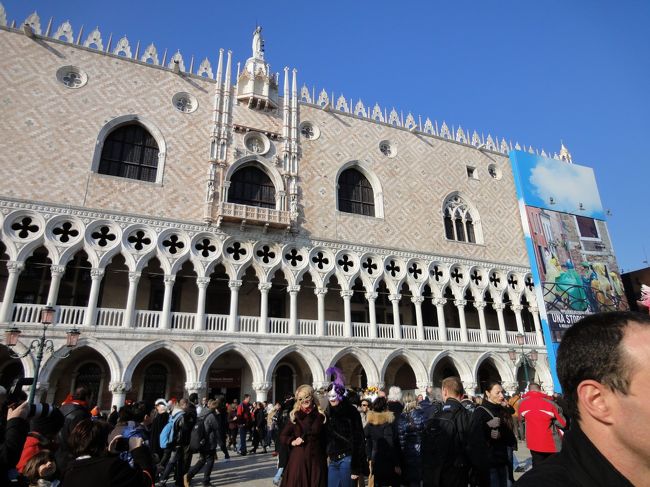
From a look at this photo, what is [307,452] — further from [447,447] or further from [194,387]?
[194,387]

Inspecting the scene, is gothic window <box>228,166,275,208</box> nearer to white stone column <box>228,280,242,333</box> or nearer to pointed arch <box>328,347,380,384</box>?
white stone column <box>228,280,242,333</box>

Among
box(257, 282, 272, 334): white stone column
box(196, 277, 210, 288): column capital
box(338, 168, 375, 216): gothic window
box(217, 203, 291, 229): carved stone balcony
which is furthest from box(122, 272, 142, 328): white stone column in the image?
box(338, 168, 375, 216): gothic window

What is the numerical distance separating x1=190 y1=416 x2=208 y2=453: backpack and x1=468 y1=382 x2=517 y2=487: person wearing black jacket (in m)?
3.61

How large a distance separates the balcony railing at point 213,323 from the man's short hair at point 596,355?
1239 cm

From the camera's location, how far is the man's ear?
3.40ft

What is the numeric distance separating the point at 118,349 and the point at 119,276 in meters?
2.96

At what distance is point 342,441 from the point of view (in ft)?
13.0

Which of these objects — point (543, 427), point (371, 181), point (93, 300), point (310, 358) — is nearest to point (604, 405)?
point (543, 427)

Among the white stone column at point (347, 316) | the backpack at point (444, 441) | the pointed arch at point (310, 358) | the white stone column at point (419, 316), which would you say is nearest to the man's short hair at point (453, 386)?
the backpack at point (444, 441)

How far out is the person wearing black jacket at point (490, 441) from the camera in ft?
12.0

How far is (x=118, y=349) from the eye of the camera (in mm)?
11586

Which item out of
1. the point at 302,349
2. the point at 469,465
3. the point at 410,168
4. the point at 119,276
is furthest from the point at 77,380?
the point at 410,168

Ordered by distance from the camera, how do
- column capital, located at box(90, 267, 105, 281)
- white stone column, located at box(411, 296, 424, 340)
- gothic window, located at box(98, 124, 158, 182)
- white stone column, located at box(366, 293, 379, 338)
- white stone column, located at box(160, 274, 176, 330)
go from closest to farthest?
column capital, located at box(90, 267, 105, 281)
white stone column, located at box(160, 274, 176, 330)
gothic window, located at box(98, 124, 158, 182)
white stone column, located at box(366, 293, 379, 338)
white stone column, located at box(411, 296, 424, 340)

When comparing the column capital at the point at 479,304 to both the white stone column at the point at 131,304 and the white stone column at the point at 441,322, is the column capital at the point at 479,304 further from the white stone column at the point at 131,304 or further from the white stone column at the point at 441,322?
the white stone column at the point at 131,304
